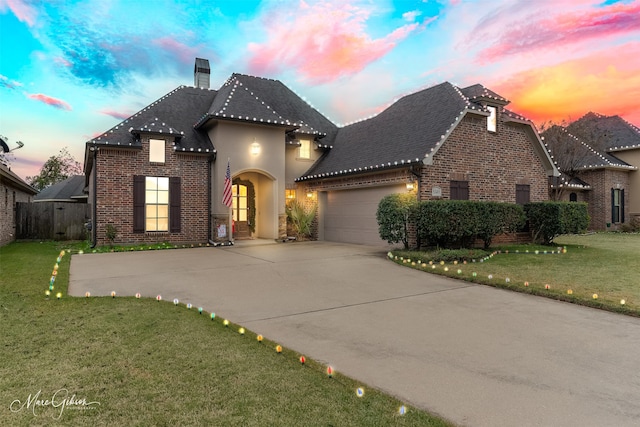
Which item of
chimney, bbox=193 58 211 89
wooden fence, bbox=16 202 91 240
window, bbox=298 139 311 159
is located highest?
chimney, bbox=193 58 211 89

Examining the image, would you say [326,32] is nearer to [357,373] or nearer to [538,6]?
[538,6]

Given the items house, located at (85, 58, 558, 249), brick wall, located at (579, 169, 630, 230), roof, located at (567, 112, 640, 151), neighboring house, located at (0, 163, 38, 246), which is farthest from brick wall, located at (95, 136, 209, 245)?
brick wall, located at (579, 169, 630, 230)

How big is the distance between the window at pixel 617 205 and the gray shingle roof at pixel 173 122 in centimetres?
2344

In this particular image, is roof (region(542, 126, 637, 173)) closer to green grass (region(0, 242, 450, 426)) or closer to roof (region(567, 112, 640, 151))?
roof (region(567, 112, 640, 151))

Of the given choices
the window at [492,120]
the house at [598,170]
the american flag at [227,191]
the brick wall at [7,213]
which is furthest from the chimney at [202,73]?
the house at [598,170]

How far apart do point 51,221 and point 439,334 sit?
18753mm

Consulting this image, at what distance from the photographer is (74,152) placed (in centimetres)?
5238

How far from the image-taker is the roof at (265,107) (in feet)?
48.9

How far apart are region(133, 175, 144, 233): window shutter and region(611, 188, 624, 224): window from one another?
84.2 ft

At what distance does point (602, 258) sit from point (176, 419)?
461 inches

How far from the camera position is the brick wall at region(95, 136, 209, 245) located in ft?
44.1

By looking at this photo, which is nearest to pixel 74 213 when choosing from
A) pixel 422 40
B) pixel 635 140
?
pixel 422 40

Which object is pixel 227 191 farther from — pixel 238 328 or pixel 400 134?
pixel 238 328

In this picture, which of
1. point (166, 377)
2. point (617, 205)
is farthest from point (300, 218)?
point (617, 205)
